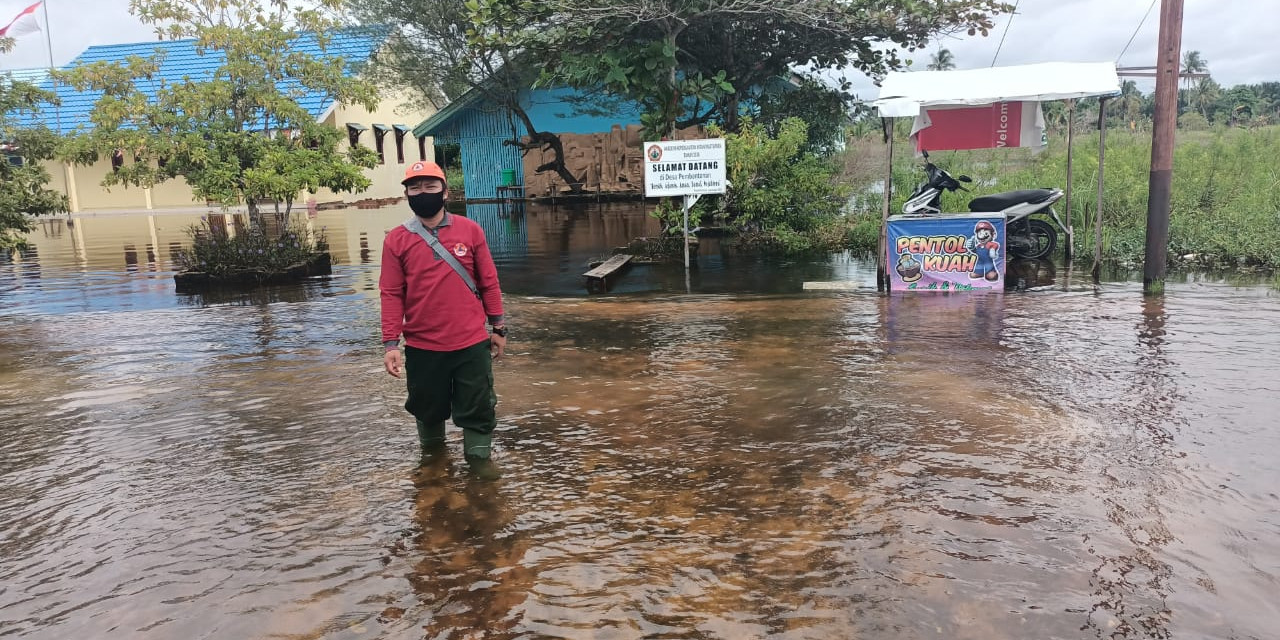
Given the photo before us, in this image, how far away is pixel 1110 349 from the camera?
22.8 feet

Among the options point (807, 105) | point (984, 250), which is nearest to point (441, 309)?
point (984, 250)

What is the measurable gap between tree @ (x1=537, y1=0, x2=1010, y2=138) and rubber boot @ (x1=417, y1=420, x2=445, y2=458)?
9.21 m

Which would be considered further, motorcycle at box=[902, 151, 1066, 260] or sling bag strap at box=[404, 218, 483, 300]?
motorcycle at box=[902, 151, 1066, 260]

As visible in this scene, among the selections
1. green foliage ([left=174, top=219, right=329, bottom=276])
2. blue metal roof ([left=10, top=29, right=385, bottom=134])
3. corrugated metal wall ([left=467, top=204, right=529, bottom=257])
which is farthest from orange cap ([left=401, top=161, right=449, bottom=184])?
blue metal roof ([left=10, top=29, right=385, bottom=134])

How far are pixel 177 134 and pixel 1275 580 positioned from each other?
42.1ft

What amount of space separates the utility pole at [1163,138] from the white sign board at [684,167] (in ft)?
17.8

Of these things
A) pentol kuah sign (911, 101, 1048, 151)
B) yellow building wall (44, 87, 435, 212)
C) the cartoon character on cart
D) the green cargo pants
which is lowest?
the green cargo pants

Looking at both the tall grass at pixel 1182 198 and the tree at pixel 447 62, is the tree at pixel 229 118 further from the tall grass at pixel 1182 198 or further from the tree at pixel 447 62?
the tree at pixel 447 62

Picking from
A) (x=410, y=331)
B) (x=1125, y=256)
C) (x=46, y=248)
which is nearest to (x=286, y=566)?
(x=410, y=331)

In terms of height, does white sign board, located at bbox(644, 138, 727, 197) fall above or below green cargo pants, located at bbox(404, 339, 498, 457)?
above

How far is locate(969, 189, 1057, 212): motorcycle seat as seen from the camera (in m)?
11.4

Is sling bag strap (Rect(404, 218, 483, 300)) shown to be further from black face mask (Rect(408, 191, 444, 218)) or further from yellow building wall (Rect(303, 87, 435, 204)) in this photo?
yellow building wall (Rect(303, 87, 435, 204))

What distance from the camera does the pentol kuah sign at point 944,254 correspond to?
999 centimetres

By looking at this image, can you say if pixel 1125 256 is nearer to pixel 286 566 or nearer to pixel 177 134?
pixel 286 566
